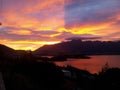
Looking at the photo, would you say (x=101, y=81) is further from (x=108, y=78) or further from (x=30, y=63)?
(x=30, y=63)

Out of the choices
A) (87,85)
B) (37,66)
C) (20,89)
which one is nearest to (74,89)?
→ (37,66)

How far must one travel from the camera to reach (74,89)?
26.2 metres

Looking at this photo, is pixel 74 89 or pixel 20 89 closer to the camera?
pixel 20 89

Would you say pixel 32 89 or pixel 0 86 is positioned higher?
pixel 0 86

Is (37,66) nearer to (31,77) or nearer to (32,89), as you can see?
(31,77)

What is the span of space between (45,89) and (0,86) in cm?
1637

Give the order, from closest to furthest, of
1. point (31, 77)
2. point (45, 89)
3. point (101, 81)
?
point (45, 89) → point (31, 77) → point (101, 81)

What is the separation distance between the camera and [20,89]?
18984 mm

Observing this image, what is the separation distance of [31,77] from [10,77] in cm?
476

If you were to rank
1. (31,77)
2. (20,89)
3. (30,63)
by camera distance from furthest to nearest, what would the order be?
(30,63)
(31,77)
(20,89)

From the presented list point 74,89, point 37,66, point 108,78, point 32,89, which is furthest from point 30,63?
Answer: point 108,78

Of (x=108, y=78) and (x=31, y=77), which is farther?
(x=108, y=78)

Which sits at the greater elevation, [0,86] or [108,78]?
[0,86]

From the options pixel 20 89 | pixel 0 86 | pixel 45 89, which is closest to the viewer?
pixel 0 86
